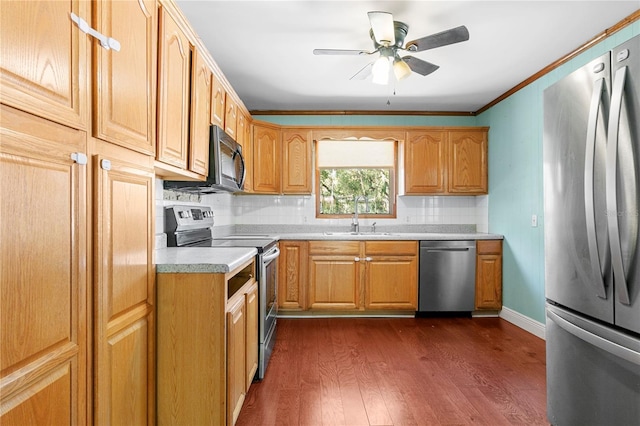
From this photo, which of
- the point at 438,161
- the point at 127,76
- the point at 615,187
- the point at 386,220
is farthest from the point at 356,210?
the point at 127,76

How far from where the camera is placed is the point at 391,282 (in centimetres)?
378

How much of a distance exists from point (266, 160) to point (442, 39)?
2279 mm

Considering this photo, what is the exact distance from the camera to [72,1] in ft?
3.23

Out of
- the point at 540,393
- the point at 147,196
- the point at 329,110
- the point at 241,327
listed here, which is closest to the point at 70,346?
the point at 147,196

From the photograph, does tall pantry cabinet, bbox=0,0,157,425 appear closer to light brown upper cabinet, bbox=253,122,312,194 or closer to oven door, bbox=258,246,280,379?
oven door, bbox=258,246,280,379

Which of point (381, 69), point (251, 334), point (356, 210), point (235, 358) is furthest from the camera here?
point (356, 210)

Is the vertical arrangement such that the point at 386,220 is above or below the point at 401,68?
below

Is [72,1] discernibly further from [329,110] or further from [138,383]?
[329,110]

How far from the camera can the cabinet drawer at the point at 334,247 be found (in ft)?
12.4

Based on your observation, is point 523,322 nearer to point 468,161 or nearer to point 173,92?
point 468,161

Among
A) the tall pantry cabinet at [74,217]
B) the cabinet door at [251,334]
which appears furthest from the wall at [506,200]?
the tall pantry cabinet at [74,217]

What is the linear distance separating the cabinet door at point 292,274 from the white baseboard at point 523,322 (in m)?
2.14

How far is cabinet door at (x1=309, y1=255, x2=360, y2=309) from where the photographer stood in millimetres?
3775

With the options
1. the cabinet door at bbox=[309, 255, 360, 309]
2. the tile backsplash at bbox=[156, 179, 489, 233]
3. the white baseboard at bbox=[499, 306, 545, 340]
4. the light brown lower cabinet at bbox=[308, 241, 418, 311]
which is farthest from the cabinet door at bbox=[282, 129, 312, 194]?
the white baseboard at bbox=[499, 306, 545, 340]
